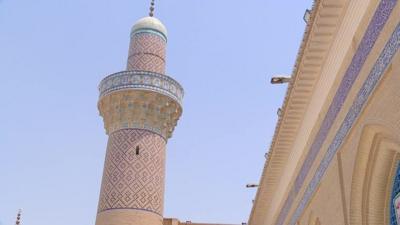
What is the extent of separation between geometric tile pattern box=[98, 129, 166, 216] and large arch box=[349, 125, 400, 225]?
5.64 meters

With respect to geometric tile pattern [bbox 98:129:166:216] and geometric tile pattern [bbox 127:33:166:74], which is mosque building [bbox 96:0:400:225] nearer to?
geometric tile pattern [bbox 98:129:166:216]

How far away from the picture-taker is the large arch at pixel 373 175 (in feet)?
9.92

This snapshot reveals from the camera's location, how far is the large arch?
9.92ft

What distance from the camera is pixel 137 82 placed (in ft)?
31.8

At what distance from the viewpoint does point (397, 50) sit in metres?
2.52

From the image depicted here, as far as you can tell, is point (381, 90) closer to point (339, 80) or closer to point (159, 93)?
point (339, 80)

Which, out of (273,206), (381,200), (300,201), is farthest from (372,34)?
(273,206)

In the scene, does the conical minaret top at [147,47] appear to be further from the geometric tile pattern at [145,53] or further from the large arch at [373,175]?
the large arch at [373,175]

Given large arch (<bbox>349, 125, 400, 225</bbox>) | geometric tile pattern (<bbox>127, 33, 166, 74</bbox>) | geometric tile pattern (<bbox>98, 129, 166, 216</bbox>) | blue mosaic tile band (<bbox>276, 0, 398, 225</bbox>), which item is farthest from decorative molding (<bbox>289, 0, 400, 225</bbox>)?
geometric tile pattern (<bbox>127, 33, 166, 74</bbox>)

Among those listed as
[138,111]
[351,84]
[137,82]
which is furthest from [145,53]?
[351,84]

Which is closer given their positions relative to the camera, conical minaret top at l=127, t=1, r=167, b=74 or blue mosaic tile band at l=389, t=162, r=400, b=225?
blue mosaic tile band at l=389, t=162, r=400, b=225

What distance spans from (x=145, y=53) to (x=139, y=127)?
1552mm

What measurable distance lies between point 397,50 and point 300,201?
9.25ft

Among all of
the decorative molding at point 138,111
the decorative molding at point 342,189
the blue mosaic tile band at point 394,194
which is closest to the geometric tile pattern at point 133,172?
the decorative molding at point 138,111
